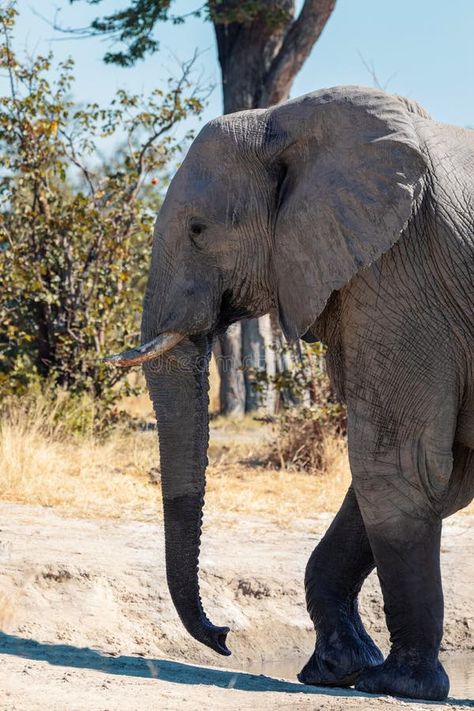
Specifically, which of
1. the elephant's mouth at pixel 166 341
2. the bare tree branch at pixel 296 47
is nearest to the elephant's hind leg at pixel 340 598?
the elephant's mouth at pixel 166 341

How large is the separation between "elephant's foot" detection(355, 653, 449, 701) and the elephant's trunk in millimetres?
631

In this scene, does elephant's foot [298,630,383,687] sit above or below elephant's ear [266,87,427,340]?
below

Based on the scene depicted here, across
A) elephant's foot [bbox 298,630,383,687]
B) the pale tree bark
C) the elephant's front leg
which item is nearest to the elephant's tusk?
the elephant's front leg

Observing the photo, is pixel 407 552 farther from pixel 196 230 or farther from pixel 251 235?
pixel 196 230

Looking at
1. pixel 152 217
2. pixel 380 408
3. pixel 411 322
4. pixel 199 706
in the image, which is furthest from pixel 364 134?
pixel 152 217

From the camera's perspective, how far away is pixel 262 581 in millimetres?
6770

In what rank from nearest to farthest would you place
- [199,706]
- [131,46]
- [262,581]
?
[199,706], [262,581], [131,46]

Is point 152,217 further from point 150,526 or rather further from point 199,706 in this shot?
point 199,706

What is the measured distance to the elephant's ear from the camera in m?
4.43

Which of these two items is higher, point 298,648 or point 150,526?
point 150,526

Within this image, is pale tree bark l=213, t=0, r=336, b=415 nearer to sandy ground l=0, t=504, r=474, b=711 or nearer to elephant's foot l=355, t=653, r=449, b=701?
sandy ground l=0, t=504, r=474, b=711

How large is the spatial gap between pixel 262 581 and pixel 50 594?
116cm

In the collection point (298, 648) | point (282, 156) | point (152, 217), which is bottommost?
point (298, 648)

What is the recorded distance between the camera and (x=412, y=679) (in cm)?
470
